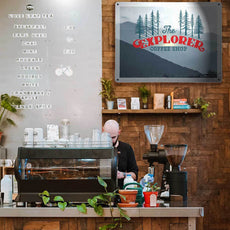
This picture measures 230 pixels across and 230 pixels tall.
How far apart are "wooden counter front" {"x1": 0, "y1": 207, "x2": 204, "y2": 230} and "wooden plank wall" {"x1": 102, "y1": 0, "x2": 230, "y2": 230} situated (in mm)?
3065

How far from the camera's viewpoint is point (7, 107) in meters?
5.80

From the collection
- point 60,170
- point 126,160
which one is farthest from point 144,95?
point 60,170

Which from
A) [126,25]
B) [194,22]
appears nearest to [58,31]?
[126,25]

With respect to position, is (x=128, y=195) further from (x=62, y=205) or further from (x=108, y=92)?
(x=108, y=92)

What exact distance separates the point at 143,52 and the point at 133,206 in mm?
3477

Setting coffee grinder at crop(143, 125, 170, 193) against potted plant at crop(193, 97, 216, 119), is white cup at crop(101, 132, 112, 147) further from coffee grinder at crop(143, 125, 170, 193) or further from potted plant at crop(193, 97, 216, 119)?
potted plant at crop(193, 97, 216, 119)

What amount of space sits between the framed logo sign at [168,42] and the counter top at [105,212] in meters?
3.34

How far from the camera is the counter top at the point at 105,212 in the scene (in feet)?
9.43

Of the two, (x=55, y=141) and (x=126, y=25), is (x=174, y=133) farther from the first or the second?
(x=55, y=141)

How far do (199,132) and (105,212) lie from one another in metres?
3.43

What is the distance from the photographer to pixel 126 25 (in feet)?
19.9

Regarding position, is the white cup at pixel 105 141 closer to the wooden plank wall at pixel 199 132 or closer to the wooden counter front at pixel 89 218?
the wooden counter front at pixel 89 218

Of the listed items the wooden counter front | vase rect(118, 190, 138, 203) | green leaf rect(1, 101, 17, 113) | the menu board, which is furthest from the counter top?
the menu board

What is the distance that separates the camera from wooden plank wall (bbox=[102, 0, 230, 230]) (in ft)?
19.7
